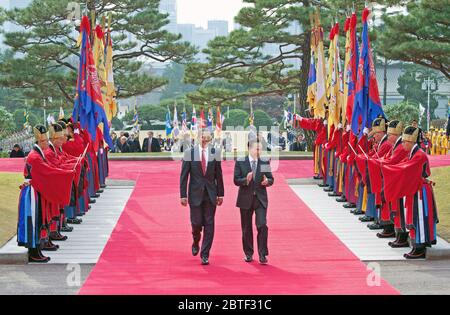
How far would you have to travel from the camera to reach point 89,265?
35.7 ft

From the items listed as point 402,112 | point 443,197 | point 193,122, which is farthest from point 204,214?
point 402,112

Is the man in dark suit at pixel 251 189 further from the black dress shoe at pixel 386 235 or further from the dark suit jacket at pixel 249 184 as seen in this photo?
the black dress shoe at pixel 386 235

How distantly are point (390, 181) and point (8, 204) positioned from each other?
7.34 m

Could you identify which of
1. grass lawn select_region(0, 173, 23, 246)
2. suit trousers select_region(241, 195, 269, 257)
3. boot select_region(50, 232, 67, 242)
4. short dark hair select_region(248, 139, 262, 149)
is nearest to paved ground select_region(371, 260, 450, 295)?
suit trousers select_region(241, 195, 269, 257)

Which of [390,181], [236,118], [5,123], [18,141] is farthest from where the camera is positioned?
[236,118]

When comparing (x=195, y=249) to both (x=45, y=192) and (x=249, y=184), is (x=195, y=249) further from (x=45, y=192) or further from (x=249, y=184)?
(x=45, y=192)

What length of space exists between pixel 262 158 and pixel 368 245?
2318mm

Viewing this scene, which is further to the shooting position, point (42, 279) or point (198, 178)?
point (198, 178)

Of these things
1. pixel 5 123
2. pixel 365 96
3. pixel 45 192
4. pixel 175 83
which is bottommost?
pixel 45 192

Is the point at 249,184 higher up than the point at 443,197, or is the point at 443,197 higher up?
the point at 249,184

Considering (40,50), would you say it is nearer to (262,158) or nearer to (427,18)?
(427,18)

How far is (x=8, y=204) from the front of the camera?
1578 centimetres

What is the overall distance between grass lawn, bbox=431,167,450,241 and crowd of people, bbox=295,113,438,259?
2.65 feet

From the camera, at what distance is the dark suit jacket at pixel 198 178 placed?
436 inches
